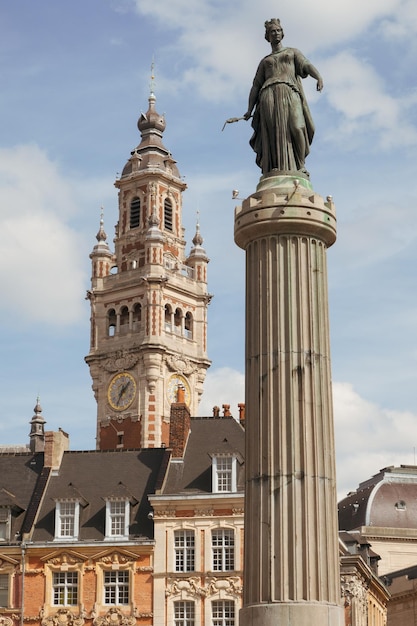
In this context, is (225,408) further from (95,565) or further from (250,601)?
(250,601)

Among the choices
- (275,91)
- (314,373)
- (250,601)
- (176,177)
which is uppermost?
(176,177)

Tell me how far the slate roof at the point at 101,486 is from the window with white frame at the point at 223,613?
345 cm

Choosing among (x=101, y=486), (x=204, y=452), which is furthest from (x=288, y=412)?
(x=101, y=486)

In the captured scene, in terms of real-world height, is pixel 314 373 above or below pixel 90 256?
below

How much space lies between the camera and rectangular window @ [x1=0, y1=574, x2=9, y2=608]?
45.4 meters

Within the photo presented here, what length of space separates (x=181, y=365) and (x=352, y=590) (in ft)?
130

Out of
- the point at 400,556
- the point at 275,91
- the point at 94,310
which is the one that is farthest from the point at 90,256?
the point at 275,91

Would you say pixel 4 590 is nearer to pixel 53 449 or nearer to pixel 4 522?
pixel 4 522

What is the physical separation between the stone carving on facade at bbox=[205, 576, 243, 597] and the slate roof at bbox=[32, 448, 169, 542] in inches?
111

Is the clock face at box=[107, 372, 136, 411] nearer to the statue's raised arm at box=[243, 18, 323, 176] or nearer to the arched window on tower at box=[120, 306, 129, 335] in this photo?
the arched window on tower at box=[120, 306, 129, 335]

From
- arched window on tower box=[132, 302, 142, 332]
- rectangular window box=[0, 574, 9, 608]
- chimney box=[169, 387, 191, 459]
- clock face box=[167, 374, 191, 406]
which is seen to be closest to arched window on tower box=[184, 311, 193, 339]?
arched window on tower box=[132, 302, 142, 332]

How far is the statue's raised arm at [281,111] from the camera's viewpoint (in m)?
18.8

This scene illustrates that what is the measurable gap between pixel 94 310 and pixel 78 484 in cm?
4573

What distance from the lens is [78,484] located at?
48.3 metres
